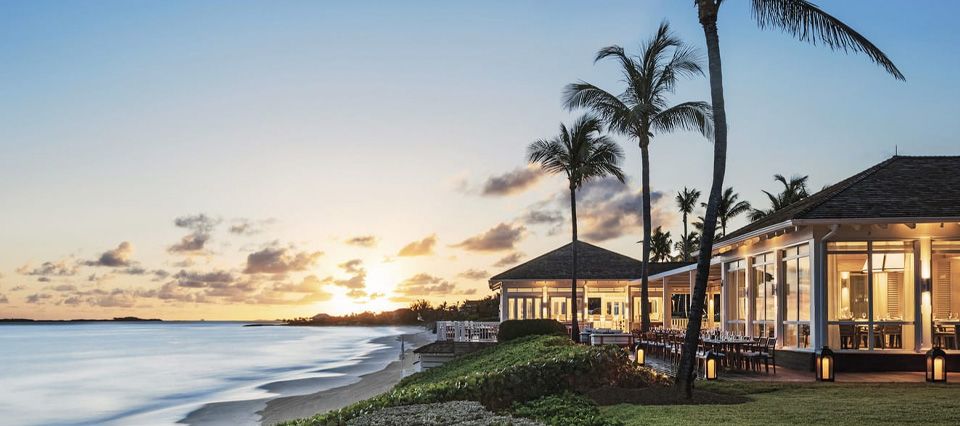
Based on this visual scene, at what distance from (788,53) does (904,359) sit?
6.20 m

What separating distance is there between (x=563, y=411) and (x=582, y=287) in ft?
84.2

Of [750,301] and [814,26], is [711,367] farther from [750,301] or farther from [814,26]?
[750,301]

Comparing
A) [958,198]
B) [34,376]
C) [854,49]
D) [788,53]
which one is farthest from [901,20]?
[34,376]

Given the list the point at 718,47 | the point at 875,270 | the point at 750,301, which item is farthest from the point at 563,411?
the point at 750,301

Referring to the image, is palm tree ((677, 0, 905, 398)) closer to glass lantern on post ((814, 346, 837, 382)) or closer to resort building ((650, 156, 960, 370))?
glass lantern on post ((814, 346, 837, 382))

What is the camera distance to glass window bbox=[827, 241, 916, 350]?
17.6 metres

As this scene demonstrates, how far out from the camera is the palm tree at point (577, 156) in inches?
1286

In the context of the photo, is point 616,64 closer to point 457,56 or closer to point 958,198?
point 457,56

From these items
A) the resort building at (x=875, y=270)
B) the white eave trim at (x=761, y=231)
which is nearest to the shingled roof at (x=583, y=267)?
the white eave trim at (x=761, y=231)

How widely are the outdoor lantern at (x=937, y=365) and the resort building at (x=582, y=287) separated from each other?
62.9ft

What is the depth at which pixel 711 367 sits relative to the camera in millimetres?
15836

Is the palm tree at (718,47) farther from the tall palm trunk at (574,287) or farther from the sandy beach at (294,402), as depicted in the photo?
the tall palm trunk at (574,287)

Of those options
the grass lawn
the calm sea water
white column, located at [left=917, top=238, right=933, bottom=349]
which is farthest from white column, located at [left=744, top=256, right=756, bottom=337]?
the calm sea water

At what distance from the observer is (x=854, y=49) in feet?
42.4
